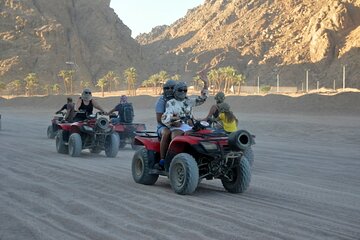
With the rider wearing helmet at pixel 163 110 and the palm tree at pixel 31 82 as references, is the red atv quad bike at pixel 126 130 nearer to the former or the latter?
the rider wearing helmet at pixel 163 110

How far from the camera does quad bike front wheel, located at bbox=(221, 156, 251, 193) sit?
934cm

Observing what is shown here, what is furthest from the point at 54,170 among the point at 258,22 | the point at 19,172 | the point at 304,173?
the point at 258,22

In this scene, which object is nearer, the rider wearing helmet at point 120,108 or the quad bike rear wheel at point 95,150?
the quad bike rear wheel at point 95,150

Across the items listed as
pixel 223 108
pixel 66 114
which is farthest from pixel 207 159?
pixel 66 114

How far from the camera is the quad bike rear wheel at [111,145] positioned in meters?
16.3

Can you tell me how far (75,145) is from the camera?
53.1ft

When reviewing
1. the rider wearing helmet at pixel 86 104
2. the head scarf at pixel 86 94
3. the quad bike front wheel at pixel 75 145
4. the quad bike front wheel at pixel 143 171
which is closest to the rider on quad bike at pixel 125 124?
the rider wearing helmet at pixel 86 104

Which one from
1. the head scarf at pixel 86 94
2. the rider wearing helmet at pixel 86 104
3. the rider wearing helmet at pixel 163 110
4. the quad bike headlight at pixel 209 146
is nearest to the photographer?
the quad bike headlight at pixel 209 146

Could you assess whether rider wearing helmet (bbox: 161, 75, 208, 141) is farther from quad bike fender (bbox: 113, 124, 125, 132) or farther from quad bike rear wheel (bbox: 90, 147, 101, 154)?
quad bike fender (bbox: 113, 124, 125, 132)

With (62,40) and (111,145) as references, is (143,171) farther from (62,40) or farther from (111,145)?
(62,40)

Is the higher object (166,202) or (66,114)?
(66,114)

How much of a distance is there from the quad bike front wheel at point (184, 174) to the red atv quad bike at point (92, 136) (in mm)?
6868

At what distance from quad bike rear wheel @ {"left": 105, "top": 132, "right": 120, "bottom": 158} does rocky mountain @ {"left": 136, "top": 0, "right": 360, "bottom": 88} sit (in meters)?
108

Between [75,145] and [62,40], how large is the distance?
129 m
